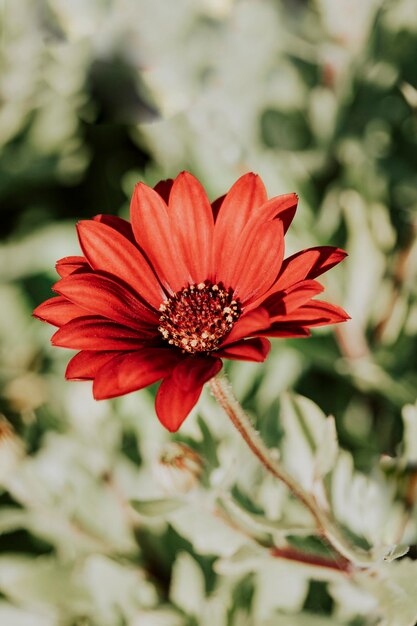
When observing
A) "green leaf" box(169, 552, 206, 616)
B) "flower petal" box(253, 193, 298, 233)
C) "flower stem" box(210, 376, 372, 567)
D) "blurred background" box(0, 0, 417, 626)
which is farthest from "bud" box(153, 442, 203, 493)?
"flower petal" box(253, 193, 298, 233)

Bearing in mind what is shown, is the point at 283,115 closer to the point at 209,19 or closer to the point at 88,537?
the point at 209,19

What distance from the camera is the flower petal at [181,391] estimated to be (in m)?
0.71

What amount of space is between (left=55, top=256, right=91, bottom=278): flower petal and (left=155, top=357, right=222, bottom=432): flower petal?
0.23 meters

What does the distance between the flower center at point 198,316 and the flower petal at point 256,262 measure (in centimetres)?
3

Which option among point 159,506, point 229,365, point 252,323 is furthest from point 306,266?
point 229,365

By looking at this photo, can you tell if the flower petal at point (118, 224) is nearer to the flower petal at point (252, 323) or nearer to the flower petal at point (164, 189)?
the flower petal at point (164, 189)

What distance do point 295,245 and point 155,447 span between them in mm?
559

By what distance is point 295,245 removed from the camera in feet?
5.20

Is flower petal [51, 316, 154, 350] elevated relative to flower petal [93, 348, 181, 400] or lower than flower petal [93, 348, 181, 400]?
elevated

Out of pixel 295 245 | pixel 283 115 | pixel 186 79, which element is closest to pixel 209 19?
pixel 186 79

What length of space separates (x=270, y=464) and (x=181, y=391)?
8.5 inches

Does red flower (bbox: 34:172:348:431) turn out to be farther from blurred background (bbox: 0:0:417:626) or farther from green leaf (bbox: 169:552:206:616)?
green leaf (bbox: 169:552:206:616)

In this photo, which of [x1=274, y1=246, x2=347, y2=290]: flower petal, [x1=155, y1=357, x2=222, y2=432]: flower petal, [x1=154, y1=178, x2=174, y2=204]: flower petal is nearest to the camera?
[x1=155, y1=357, x2=222, y2=432]: flower petal

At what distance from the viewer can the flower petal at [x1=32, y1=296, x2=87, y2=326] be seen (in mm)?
872
